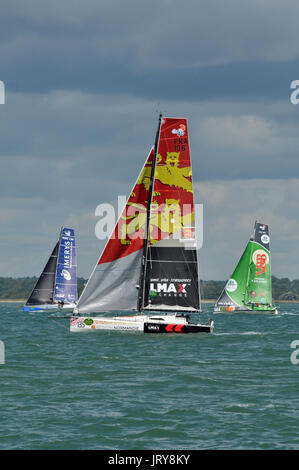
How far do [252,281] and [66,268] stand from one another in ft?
77.8

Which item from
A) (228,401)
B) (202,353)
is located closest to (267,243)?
(202,353)

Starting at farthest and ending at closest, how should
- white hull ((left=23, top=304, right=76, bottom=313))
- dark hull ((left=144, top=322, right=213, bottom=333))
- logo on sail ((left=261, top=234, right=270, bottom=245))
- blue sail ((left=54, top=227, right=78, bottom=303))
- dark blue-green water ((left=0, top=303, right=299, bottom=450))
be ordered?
white hull ((left=23, top=304, right=76, bottom=313)), blue sail ((left=54, top=227, right=78, bottom=303)), logo on sail ((left=261, top=234, right=270, bottom=245)), dark hull ((left=144, top=322, right=213, bottom=333)), dark blue-green water ((left=0, top=303, right=299, bottom=450))

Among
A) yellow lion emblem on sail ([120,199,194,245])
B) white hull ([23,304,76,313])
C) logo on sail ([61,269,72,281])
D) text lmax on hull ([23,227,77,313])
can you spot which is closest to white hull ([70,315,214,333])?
yellow lion emblem on sail ([120,199,194,245])

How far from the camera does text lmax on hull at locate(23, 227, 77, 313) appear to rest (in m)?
82.7

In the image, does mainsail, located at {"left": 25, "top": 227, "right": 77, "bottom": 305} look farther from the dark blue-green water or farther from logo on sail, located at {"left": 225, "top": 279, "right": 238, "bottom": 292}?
the dark blue-green water

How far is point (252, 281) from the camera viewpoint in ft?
261

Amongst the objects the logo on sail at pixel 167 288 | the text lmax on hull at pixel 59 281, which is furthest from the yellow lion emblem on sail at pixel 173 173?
the text lmax on hull at pixel 59 281

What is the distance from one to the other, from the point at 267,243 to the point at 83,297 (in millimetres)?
45178

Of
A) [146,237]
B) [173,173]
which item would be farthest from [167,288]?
[173,173]

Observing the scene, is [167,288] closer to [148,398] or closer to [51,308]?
[148,398]

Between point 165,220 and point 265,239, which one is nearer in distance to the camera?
point 165,220

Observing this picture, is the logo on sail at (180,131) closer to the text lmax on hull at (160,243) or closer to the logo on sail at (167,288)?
the text lmax on hull at (160,243)

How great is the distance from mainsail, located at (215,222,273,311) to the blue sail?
19208 millimetres
